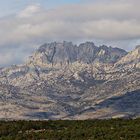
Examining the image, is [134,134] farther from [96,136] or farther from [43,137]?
[43,137]

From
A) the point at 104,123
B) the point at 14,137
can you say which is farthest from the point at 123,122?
the point at 14,137

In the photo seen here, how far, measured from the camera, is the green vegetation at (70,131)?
53.8 m

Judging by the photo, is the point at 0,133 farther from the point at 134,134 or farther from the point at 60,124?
the point at 134,134

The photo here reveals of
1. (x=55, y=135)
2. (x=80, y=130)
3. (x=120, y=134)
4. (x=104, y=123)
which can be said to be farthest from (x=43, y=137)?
(x=104, y=123)

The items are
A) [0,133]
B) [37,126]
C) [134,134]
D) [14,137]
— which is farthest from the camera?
[37,126]

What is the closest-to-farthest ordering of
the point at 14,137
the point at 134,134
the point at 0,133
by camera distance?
1. the point at 134,134
2. the point at 14,137
3. the point at 0,133

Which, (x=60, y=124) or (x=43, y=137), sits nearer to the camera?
(x=43, y=137)

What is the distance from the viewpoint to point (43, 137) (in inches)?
2184

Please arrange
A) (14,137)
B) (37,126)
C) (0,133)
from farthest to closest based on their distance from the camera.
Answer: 1. (37,126)
2. (0,133)
3. (14,137)

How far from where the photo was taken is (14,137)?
186 feet

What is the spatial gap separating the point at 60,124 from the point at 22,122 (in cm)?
613

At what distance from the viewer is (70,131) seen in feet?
191

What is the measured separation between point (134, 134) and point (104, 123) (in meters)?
14.9

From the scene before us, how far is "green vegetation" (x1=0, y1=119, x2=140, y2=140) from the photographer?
5378cm
